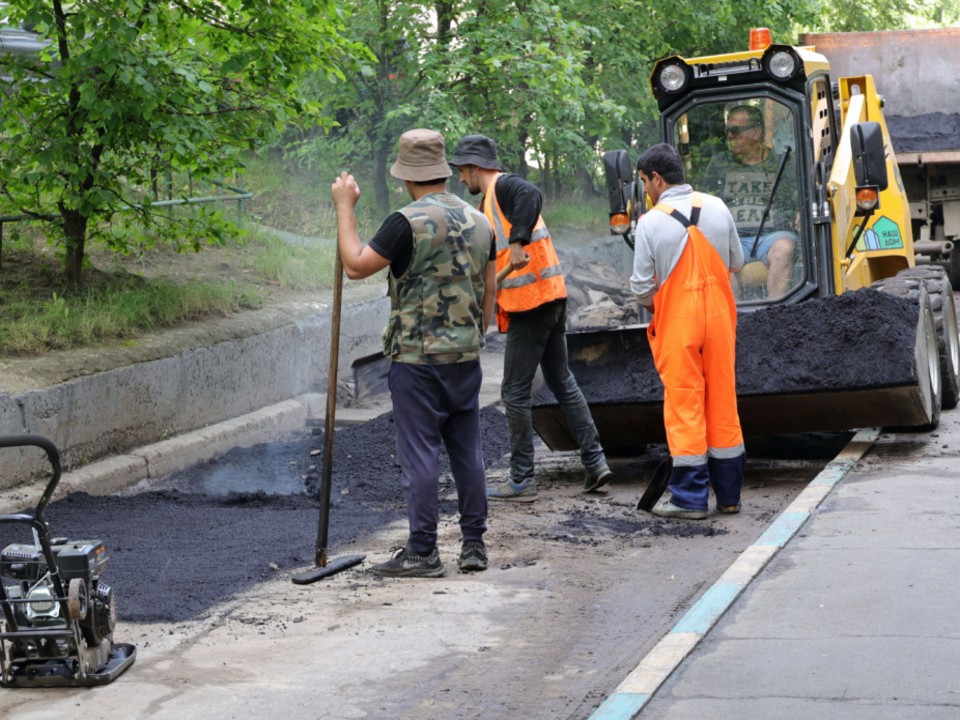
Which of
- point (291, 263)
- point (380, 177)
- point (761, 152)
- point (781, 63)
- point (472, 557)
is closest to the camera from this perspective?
point (472, 557)

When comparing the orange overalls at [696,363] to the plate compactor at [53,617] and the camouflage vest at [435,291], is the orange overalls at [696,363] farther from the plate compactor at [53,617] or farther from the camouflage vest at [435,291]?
the plate compactor at [53,617]

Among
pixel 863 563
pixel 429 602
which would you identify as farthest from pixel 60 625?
pixel 863 563

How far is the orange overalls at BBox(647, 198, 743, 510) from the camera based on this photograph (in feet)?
23.4

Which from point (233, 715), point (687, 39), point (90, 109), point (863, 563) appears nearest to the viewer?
point (233, 715)

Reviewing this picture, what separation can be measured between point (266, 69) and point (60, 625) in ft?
18.6

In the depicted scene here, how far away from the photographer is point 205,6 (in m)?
9.38

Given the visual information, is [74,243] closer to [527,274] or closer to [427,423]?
[527,274]

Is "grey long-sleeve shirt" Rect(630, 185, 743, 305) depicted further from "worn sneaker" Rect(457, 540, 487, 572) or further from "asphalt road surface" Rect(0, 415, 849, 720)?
"worn sneaker" Rect(457, 540, 487, 572)

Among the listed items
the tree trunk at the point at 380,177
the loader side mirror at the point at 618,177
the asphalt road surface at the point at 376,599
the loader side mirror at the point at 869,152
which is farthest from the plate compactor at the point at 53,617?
the tree trunk at the point at 380,177

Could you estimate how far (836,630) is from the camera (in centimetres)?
480

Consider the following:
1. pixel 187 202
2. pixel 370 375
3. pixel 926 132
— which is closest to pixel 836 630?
pixel 187 202

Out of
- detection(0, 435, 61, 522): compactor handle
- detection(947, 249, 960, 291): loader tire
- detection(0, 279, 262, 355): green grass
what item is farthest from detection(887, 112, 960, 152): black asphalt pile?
detection(0, 435, 61, 522): compactor handle

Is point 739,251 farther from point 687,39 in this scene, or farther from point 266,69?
point 687,39

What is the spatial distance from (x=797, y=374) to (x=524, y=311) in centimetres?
166
